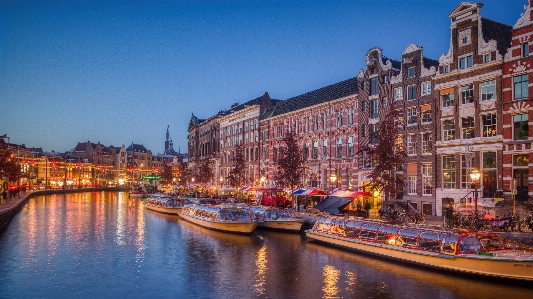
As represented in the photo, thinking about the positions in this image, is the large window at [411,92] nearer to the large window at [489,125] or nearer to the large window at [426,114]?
the large window at [426,114]

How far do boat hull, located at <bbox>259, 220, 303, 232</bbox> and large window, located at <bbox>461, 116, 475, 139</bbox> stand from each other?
17.9 meters

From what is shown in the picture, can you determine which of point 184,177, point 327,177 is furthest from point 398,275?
point 184,177

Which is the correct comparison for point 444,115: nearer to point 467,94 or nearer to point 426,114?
point 426,114

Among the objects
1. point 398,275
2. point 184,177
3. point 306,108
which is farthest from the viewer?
point 184,177

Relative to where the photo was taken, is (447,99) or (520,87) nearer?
(520,87)

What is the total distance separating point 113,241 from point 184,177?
313ft

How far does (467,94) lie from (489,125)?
3800 mm

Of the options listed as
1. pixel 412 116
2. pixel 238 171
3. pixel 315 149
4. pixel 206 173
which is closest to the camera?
pixel 412 116

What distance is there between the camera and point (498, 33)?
47594mm

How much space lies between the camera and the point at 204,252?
35781 millimetres

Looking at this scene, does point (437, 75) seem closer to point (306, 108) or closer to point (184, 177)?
point (306, 108)

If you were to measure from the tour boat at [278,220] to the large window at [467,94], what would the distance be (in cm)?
1935

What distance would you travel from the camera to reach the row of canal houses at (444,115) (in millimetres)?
42406

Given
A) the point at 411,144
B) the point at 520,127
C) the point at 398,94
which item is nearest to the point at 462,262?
the point at 520,127
